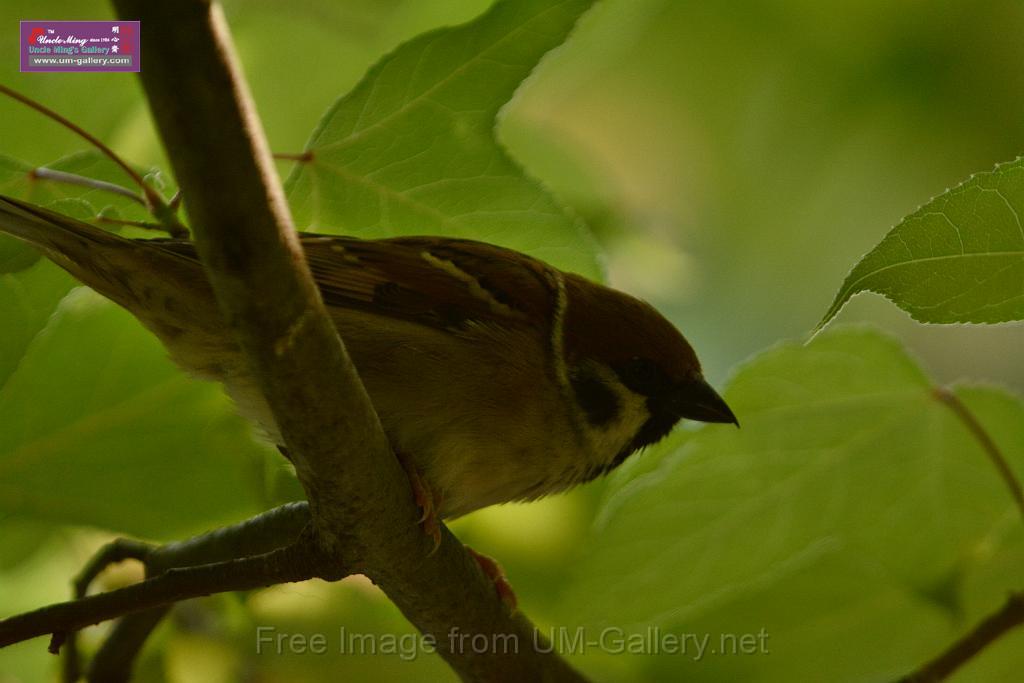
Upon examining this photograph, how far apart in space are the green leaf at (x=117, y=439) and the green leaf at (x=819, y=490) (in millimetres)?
589

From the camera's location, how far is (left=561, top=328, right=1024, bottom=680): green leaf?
5.89ft

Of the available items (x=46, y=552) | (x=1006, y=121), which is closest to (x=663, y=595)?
(x=46, y=552)

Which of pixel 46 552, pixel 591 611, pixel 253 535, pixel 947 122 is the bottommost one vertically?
pixel 46 552

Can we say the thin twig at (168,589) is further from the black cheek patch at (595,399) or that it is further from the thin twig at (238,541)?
the black cheek patch at (595,399)

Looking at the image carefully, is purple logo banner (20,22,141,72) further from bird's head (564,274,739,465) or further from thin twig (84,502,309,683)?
bird's head (564,274,739,465)

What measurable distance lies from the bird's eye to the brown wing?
0.17 meters

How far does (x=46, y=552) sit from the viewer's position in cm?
207

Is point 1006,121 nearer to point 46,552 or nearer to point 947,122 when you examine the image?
point 947,122

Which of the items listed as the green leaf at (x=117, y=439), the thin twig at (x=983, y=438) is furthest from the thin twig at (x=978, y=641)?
the green leaf at (x=117, y=439)

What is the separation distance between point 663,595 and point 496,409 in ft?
1.31

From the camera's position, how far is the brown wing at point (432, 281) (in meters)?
1.68

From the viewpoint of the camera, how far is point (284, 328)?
100 centimetres

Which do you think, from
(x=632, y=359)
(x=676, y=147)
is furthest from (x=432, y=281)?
(x=676, y=147)

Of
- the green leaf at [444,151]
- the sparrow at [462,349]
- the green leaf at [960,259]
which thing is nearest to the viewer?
the green leaf at [960,259]
